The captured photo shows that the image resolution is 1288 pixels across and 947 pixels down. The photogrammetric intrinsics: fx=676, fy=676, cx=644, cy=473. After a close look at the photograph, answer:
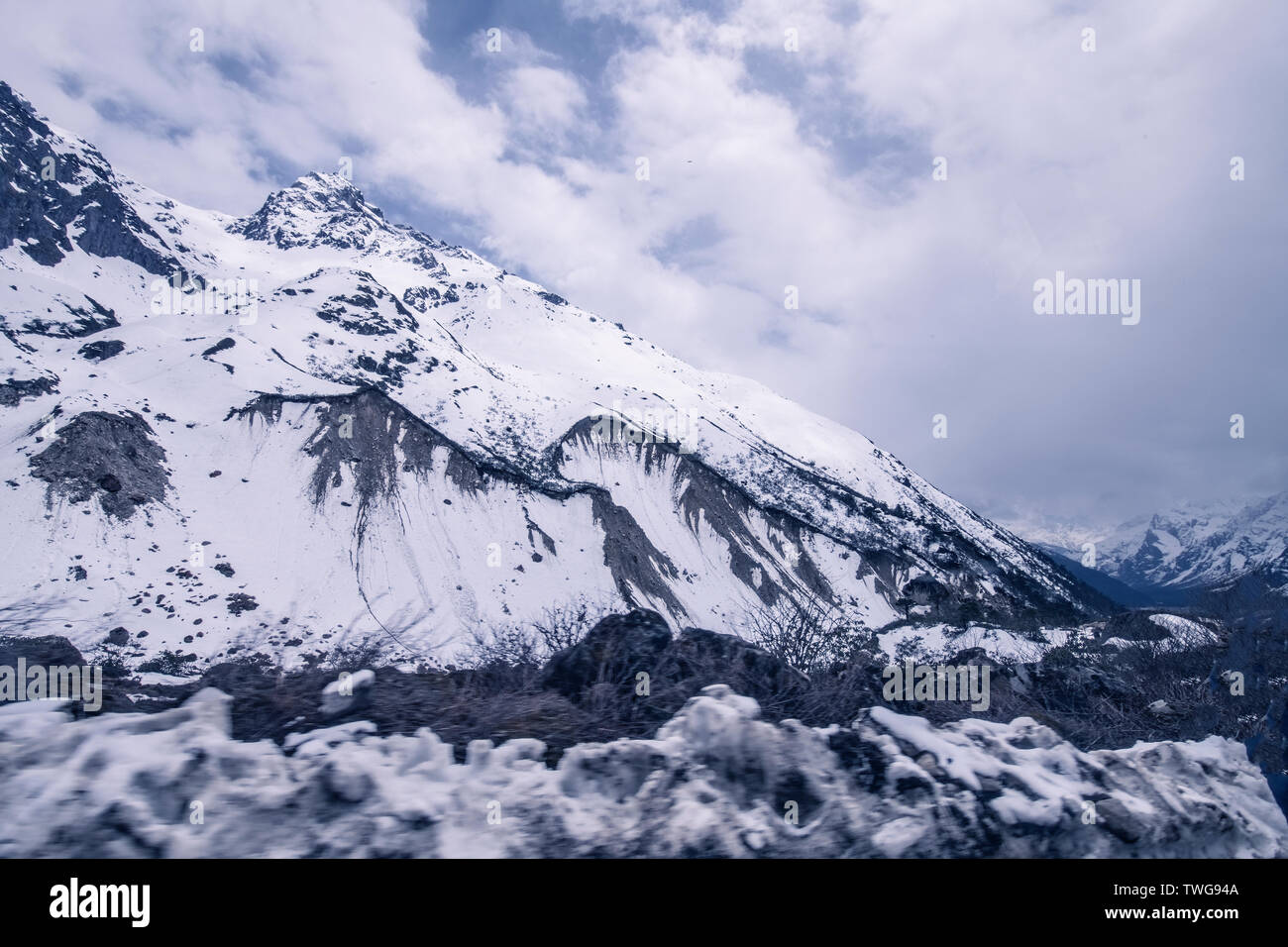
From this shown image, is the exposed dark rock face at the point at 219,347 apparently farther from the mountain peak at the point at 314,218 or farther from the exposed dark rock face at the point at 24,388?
the mountain peak at the point at 314,218

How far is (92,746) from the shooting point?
2.50 m

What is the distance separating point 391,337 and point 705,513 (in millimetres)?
36706

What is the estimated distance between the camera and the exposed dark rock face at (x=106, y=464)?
1550 inches

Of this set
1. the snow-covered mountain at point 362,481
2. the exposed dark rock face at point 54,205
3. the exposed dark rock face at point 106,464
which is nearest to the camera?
the snow-covered mountain at point 362,481

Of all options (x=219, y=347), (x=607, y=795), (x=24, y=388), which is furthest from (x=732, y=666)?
(x=219, y=347)

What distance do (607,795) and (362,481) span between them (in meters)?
51.6

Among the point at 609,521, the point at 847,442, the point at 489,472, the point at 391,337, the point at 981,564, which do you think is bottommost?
the point at 981,564

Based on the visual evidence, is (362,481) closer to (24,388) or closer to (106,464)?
(106,464)

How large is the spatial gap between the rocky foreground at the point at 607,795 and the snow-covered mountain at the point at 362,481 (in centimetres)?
1784

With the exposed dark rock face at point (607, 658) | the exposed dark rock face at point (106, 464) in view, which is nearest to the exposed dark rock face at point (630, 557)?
the exposed dark rock face at point (106, 464)

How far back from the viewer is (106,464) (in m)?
41.8
